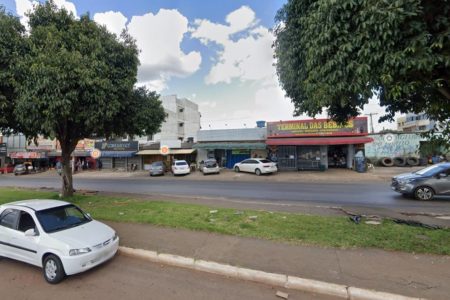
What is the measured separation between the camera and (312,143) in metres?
23.9

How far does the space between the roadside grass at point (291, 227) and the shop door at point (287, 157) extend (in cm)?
1842

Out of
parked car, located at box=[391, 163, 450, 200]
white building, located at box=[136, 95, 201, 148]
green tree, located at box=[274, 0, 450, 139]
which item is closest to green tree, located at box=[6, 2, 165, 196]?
green tree, located at box=[274, 0, 450, 139]

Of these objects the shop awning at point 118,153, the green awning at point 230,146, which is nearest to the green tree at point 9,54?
the green awning at point 230,146

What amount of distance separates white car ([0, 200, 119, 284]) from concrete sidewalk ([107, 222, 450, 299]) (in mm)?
1083

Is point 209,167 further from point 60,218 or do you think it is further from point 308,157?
point 60,218

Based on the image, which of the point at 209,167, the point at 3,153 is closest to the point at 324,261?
the point at 209,167

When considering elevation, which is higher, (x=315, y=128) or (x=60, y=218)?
(x=315, y=128)

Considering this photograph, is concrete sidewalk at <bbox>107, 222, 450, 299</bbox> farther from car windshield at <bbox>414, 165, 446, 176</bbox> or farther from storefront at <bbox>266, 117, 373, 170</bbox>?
storefront at <bbox>266, 117, 373, 170</bbox>

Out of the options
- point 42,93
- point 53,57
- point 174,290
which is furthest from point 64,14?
point 174,290

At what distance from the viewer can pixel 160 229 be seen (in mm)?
7078

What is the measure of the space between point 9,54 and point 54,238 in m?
7.37

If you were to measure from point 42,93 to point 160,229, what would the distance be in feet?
18.2

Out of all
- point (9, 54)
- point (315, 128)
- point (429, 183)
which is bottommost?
point (429, 183)

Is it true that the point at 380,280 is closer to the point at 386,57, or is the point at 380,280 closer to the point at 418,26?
the point at 386,57
